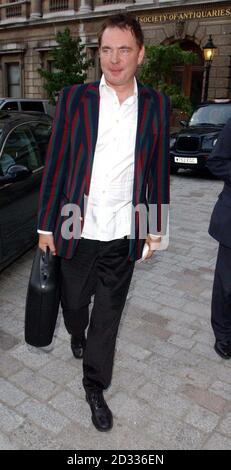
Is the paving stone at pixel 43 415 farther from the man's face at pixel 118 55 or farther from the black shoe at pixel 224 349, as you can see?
the man's face at pixel 118 55

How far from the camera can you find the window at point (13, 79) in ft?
82.7

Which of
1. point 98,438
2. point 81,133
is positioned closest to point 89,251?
point 81,133

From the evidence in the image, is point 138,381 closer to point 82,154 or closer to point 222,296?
point 222,296

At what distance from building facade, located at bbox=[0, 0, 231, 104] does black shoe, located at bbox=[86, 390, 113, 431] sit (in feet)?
56.1

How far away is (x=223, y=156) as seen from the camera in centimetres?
275

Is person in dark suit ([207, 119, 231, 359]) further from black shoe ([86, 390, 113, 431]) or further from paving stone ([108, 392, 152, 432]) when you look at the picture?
black shoe ([86, 390, 113, 431])

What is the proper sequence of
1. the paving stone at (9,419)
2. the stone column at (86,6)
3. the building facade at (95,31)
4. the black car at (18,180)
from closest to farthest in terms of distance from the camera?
the paving stone at (9,419)
the black car at (18,180)
the building facade at (95,31)
the stone column at (86,6)

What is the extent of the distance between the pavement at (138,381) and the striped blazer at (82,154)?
3.10 feet

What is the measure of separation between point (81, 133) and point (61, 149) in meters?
0.13

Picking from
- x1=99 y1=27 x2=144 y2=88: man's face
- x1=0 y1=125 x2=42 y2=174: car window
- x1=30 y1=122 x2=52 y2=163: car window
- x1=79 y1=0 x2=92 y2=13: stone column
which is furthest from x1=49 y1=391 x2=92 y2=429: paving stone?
x1=79 y1=0 x2=92 y2=13: stone column

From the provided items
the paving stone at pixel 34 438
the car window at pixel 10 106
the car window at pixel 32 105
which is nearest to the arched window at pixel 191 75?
the car window at pixel 32 105

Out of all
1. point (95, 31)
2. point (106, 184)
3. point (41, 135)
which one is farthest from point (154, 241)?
point (95, 31)

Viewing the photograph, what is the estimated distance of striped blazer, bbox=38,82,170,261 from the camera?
2.12 meters
